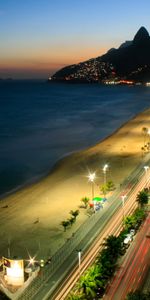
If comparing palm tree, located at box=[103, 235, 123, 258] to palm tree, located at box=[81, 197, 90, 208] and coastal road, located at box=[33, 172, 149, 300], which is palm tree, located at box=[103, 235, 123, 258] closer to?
coastal road, located at box=[33, 172, 149, 300]

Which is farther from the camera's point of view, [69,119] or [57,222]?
[69,119]

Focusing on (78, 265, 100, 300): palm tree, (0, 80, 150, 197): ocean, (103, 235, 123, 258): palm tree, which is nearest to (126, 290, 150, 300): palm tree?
(78, 265, 100, 300): palm tree

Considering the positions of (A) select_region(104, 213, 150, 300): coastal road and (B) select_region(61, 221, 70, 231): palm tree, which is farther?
(B) select_region(61, 221, 70, 231): palm tree

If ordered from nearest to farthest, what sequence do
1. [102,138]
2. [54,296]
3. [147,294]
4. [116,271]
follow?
1. [147,294]
2. [54,296]
3. [116,271]
4. [102,138]

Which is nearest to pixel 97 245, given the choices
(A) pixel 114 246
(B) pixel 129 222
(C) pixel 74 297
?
(A) pixel 114 246

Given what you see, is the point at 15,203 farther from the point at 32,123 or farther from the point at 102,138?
the point at 32,123

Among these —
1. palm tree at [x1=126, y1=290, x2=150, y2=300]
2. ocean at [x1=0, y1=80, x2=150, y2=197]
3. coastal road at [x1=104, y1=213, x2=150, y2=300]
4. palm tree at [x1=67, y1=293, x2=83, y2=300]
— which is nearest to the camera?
palm tree at [x1=126, y1=290, x2=150, y2=300]

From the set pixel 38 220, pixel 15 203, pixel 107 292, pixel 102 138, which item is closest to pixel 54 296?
pixel 107 292
